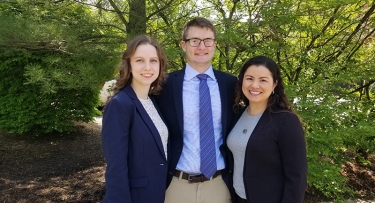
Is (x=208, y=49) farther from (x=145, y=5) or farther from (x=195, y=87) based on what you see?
(x=145, y=5)

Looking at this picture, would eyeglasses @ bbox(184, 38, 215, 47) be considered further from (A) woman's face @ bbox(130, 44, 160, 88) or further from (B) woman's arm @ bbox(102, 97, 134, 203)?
(B) woman's arm @ bbox(102, 97, 134, 203)

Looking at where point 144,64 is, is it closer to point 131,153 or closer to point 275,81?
point 131,153

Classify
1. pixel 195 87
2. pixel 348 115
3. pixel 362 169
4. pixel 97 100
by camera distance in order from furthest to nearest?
pixel 97 100 < pixel 362 169 < pixel 348 115 < pixel 195 87

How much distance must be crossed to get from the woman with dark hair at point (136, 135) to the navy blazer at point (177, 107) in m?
0.14

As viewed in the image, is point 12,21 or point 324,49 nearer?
point 12,21

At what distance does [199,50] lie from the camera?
8.02ft

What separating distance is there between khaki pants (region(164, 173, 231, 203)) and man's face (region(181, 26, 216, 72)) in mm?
844

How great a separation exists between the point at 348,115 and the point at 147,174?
8.22ft

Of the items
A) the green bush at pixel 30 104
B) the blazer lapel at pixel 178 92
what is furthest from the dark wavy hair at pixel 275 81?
the green bush at pixel 30 104

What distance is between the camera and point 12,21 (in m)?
3.65

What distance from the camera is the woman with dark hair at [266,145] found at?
1968 mm

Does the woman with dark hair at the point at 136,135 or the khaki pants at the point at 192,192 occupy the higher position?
the woman with dark hair at the point at 136,135

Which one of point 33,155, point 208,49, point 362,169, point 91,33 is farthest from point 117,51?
point 362,169

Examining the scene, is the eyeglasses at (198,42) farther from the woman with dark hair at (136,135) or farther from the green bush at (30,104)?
the green bush at (30,104)
